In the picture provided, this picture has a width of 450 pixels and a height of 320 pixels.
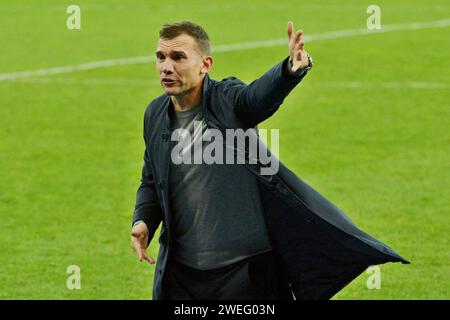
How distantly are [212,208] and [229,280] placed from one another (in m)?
0.39

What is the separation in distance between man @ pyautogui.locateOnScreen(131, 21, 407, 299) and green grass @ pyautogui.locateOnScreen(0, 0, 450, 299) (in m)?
3.13

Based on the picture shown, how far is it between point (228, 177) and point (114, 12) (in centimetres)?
2036

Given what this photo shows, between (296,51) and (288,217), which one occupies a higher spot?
(296,51)

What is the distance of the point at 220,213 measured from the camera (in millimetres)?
6605

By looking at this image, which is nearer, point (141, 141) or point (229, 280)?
point (229, 280)

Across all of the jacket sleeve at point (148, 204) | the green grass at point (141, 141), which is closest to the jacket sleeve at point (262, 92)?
the jacket sleeve at point (148, 204)

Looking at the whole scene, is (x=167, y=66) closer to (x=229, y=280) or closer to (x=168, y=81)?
(x=168, y=81)

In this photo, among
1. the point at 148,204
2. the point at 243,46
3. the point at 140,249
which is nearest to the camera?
the point at 140,249

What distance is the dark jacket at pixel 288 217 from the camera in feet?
21.6

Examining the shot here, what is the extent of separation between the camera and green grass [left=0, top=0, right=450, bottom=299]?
10.8 metres

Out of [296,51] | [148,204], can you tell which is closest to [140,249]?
[148,204]

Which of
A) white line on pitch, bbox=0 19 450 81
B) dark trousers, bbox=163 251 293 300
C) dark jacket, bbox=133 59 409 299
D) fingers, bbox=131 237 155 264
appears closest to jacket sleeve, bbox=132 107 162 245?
dark jacket, bbox=133 59 409 299

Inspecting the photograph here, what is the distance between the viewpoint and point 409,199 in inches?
508
